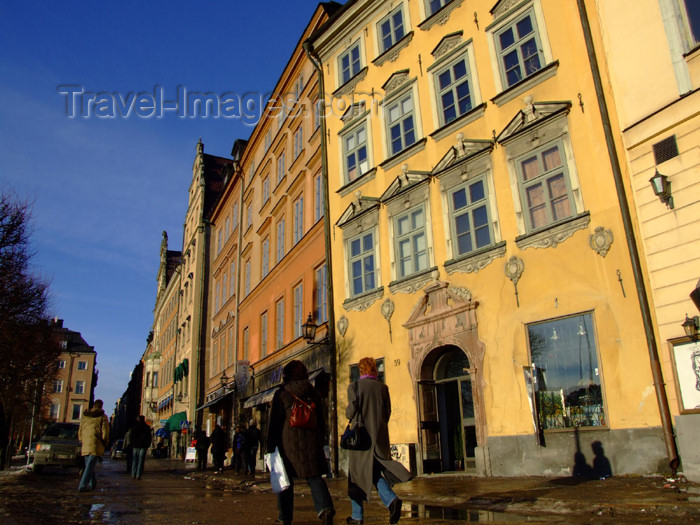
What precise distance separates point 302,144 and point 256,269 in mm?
7873

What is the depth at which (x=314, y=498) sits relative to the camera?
539 cm

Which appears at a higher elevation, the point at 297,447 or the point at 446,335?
the point at 446,335

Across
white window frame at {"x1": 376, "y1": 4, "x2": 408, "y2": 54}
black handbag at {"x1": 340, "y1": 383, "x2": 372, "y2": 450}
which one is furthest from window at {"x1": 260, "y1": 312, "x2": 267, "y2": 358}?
black handbag at {"x1": 340, "y1": 383, "x2": 372, "y2": 450}

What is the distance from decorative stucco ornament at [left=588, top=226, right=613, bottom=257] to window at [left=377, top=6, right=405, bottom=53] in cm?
904

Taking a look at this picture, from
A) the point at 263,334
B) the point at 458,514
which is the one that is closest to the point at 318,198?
the point at 263,334

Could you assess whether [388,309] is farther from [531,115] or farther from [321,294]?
[531,115]

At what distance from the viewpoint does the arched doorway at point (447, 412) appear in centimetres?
1341

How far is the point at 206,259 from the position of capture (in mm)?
42656

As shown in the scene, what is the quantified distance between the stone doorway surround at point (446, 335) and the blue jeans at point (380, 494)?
6374 millimetres

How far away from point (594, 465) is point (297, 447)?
674 centimetres

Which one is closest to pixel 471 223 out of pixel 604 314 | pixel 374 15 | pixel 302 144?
pixel 604 314

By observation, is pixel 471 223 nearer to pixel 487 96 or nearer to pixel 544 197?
pixel 544 197

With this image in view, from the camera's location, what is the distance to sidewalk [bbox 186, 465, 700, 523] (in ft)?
20.7

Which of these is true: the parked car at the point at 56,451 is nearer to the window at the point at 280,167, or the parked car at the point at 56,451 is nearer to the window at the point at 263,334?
the window at the point at 263,334
